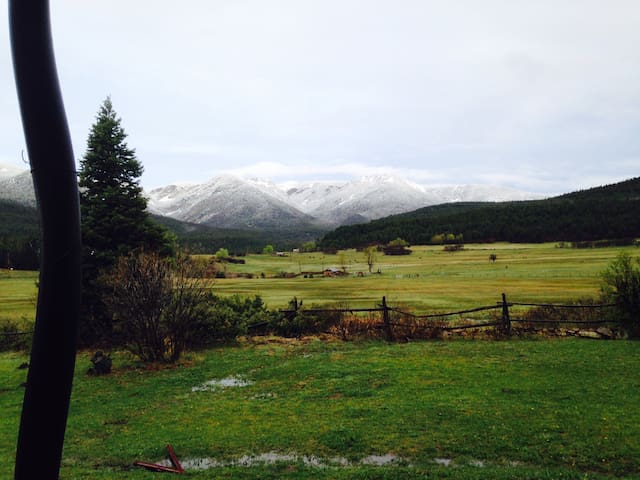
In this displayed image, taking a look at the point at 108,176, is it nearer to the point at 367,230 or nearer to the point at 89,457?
the point at 89,457

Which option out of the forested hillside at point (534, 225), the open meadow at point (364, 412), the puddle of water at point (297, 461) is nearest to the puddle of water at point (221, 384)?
the open meadow at point (364, 412)

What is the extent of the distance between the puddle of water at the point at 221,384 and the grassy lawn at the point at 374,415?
0.18 metres

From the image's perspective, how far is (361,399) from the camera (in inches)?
408

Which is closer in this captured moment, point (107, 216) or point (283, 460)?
point (283, 460)

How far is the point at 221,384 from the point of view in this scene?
12641 millimetres

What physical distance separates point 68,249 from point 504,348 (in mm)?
15676

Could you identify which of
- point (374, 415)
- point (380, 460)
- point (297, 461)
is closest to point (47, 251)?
point (297, 461)

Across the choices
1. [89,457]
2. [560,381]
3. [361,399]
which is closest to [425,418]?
[361,399]

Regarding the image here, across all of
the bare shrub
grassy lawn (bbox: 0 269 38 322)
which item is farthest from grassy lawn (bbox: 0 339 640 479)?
grassy lawn (bbox: 0 269 38 322)

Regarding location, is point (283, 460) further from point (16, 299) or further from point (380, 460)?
point (16, 299)

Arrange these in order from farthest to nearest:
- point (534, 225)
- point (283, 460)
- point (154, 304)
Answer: point (534, 225) → point (154, 304) → point (283, 460)

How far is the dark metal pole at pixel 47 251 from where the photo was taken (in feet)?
6.59

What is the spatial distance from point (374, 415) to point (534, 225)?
4652 inches

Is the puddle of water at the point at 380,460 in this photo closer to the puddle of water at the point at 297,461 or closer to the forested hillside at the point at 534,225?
the puddle of water at the point at 297,461
